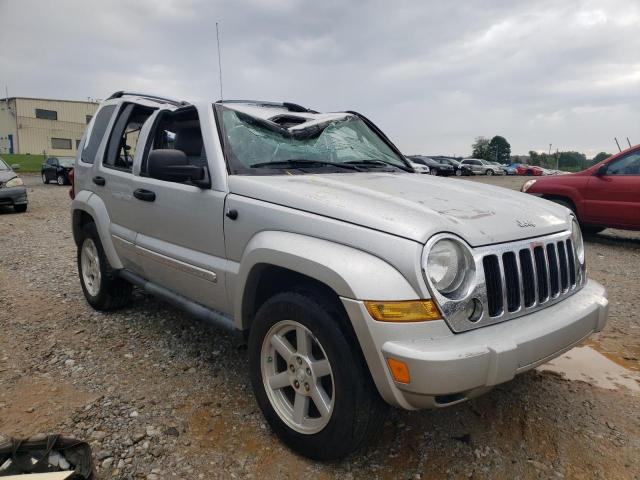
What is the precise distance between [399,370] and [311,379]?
52cm

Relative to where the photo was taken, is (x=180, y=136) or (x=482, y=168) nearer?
(x=180, y=136)

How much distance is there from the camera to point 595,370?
3191mm

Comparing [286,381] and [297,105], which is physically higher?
[297,105]

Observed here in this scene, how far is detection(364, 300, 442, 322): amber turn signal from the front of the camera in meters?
1.83

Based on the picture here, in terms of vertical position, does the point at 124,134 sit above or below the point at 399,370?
above

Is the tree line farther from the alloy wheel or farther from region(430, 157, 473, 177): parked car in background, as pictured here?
the alloy wheel

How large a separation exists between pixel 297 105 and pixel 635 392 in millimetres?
3021

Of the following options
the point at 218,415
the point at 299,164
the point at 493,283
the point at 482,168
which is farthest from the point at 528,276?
the point at 482,168

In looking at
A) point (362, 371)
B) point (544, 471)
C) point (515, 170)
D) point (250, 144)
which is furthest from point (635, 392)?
point (515, 170)

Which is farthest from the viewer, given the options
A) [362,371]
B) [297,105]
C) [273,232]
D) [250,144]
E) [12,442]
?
[297,105]

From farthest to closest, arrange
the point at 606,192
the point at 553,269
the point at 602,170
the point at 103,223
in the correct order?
the point at 602,170, the point at 606,192, the point at 103,223, the point at 553,269

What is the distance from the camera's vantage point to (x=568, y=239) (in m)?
2.48

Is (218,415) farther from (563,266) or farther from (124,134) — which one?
(124,134)

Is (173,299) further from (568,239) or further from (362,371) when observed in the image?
(568,239)
